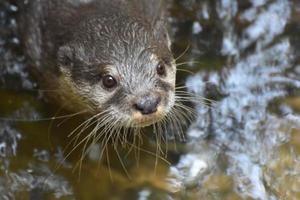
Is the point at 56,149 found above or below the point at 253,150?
below

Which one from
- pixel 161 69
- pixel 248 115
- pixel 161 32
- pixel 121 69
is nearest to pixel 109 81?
pixel 121 69

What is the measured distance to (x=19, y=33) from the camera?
4.33 metres

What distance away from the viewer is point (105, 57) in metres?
3.49

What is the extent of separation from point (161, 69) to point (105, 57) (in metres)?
0.25

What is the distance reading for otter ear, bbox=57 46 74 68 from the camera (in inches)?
144

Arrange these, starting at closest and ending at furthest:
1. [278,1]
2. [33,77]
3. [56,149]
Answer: [56,149] → [33,77] → [278,1]

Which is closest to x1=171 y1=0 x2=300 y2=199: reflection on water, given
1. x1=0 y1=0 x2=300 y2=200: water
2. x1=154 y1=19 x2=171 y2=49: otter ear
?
x1=0 y1=0 x2=300 y2=200: water

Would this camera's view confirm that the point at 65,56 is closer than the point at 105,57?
No

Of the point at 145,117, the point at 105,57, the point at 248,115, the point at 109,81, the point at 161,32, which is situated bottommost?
the point at 145,117

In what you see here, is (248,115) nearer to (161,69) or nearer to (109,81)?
(161,69)

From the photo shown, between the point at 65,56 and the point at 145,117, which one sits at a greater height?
the point at 65,56

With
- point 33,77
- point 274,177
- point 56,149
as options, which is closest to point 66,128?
point 56,149

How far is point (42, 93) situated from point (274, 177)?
4.06 ft

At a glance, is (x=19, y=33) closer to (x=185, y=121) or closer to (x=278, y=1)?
(x=185, y=121)
